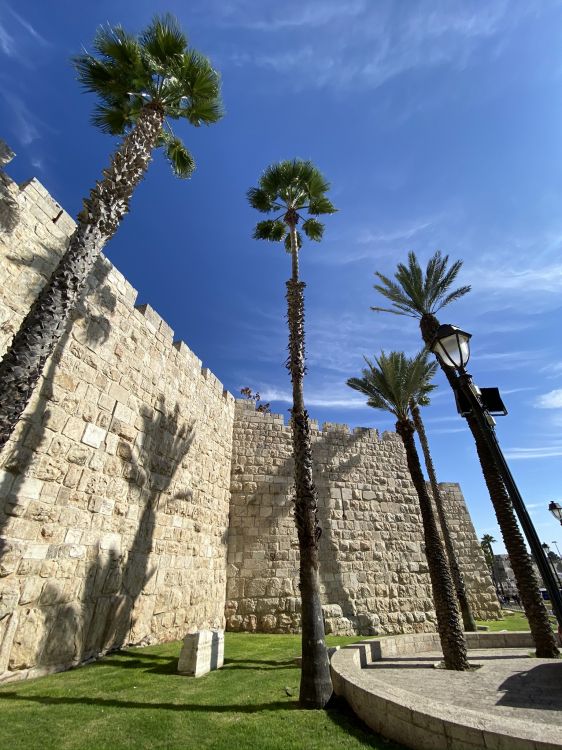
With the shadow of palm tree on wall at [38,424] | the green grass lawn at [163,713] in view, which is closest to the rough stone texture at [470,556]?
the green grass lawn at [163,713]

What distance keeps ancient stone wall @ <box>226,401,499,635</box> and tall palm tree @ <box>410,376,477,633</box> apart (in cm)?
98

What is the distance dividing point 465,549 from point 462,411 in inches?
578

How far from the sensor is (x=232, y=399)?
46.6ft

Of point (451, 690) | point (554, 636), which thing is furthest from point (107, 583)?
point (554, 636)

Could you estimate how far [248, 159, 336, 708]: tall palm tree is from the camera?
507 centimetres

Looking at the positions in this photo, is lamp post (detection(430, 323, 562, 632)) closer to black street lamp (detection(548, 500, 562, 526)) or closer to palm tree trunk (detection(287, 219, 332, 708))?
palm tree trunk (detection(287, 219, 332, 708))

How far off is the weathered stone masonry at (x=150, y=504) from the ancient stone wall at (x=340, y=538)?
5cm

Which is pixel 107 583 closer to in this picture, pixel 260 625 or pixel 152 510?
pixel 152 510

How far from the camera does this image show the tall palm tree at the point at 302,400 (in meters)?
5.07

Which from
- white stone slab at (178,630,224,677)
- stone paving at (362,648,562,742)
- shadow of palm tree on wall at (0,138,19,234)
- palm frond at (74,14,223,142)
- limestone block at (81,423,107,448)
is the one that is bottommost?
stone paving at (362,648,562,742)

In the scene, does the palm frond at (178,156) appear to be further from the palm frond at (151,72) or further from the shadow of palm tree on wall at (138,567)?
the shadow of palm tree on wall at (138,567)

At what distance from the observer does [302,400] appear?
24.0ft

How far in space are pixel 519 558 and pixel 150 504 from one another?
27.8 ft

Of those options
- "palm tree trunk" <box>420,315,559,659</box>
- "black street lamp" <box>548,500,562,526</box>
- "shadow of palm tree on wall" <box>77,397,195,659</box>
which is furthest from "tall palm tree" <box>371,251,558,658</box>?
"shadow of palm tree on wall" <box>77,397,195,659</box>
